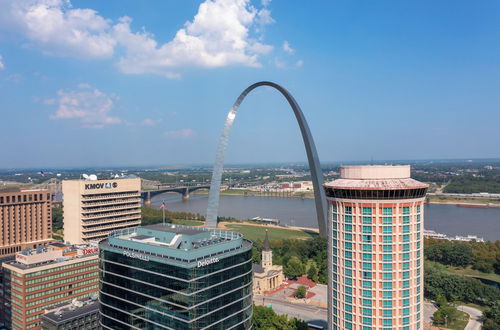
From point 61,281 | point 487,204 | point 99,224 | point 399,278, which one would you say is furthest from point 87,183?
point 487,204

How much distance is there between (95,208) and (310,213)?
84.1 metres

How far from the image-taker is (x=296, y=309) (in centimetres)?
5484

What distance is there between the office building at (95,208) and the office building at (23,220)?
28.1ft

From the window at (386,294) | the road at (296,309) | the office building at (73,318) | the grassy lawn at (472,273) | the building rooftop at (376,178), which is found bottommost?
the road at (296,309)

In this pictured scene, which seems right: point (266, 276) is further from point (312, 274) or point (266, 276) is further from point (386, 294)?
point (386, 294)

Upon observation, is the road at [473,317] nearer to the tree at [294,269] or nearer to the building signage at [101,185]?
the tree at [294,269]

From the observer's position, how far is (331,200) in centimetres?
3081

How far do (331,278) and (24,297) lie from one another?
111 feet

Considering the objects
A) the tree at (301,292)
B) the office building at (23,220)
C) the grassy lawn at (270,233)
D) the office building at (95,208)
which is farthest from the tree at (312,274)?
the office building at (23,220)

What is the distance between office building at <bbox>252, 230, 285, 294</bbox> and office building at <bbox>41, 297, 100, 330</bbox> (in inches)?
1063

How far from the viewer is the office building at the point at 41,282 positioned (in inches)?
1743

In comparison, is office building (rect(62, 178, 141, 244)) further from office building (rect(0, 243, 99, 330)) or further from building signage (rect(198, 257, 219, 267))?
building signage (rect(198, 257, 219, 267))

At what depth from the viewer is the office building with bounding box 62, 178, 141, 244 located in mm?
69250

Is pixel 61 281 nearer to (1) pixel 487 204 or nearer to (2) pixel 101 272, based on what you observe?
(2) pixel 101 272
